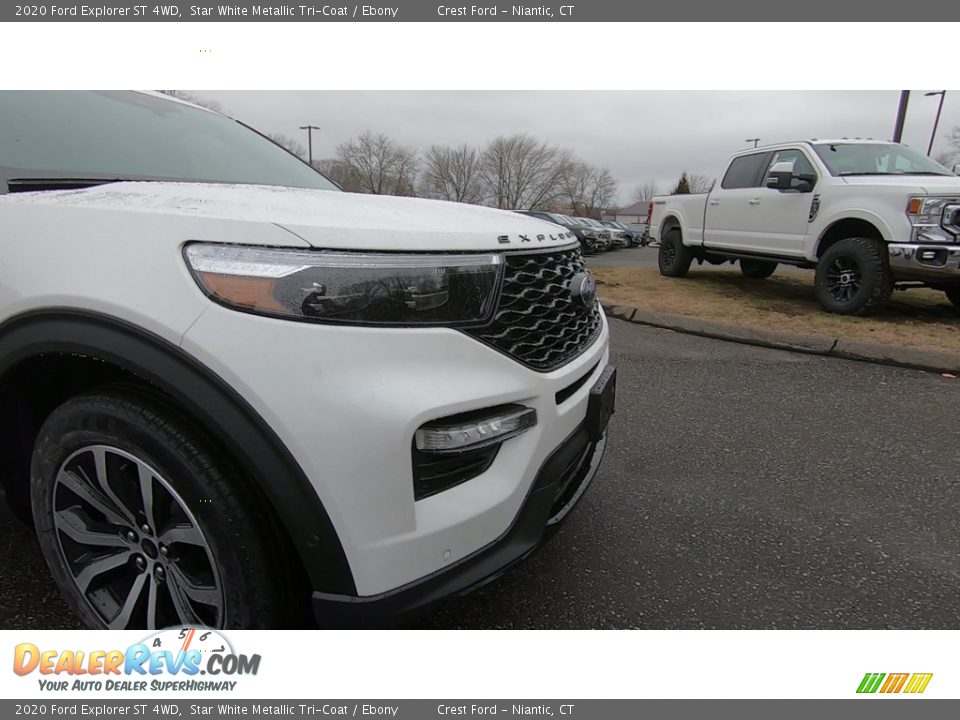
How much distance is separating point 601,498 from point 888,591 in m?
1.10

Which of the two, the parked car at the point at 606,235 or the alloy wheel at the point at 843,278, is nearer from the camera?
the alloy wheel at the point at 843,278

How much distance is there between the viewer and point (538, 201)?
6419 cm

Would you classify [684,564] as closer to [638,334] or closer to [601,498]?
[601,498]

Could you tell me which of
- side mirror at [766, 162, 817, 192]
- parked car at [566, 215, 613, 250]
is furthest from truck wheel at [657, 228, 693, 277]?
parked car at [566, 215, 613, 250]

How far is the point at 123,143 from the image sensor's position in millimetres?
2064

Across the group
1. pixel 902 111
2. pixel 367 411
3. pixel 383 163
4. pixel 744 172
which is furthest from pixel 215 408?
pixel 383 163

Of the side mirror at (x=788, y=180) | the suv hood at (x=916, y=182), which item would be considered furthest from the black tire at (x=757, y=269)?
the suv hood at (x=916, y=182)

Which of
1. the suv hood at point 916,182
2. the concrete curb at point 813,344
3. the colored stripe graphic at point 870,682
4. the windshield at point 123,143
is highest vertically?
the suv hood at point 916,182

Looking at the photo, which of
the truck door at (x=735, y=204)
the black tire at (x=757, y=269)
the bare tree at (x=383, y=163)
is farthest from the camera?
the bare tree at (x=383, y=163)

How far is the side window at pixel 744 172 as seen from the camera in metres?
7.53

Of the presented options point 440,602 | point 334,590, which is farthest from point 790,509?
point 334,590

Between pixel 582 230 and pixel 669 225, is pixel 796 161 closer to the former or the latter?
pixel 669 225

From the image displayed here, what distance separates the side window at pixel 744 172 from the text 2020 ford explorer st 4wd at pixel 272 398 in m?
7.38

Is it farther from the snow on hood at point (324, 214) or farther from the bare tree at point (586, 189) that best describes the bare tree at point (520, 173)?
the snow on hood at point (324, 214)
